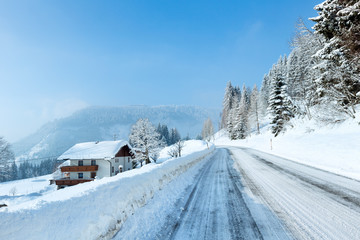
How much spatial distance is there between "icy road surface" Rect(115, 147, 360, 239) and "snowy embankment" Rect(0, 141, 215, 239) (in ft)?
0.98

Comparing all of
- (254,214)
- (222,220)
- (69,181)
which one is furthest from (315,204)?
(69,181)

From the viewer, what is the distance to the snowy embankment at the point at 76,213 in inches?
70.2

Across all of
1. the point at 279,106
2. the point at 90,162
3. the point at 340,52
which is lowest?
the point at 90,162

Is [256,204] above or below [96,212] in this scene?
below

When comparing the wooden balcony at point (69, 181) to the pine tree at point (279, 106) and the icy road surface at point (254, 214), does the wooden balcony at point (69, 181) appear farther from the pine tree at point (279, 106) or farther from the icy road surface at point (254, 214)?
the pine tree at point (279, 106)

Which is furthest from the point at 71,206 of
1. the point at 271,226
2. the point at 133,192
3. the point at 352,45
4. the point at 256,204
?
the point at 352,45

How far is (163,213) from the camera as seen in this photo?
369 centimetres

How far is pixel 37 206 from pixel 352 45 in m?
14.7

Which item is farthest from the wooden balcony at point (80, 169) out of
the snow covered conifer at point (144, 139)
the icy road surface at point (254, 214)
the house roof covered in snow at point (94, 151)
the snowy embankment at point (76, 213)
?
the snowy embankment at point (76, 213)

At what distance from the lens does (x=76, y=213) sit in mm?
2336

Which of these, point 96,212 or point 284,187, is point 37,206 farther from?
point 284,187

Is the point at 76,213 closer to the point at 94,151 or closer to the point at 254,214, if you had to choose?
the point at 254,214

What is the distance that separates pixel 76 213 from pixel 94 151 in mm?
32181

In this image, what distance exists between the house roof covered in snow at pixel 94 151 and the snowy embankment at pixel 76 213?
2807 centimetres
